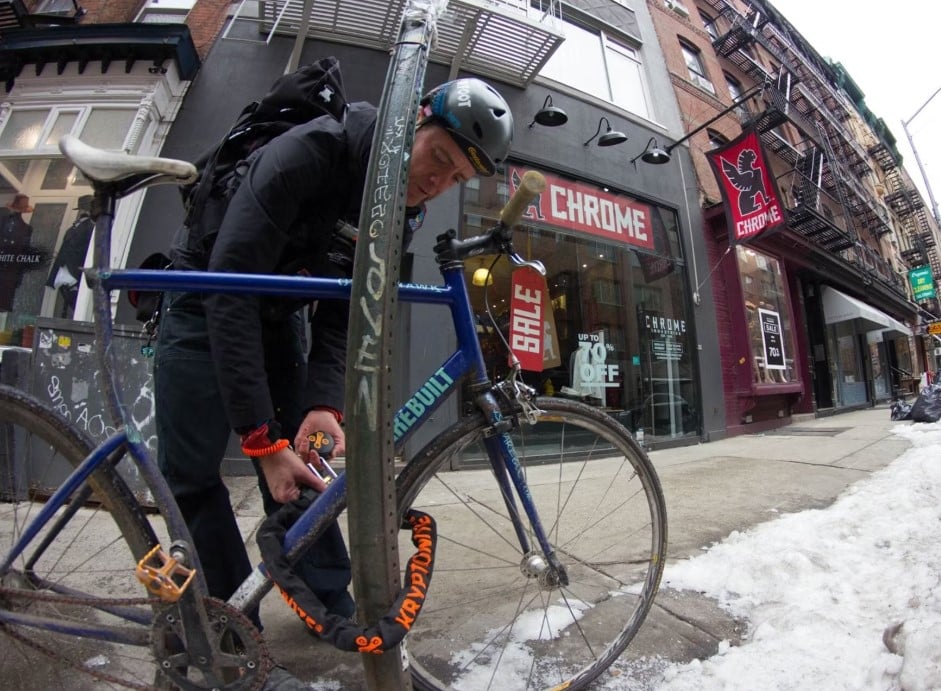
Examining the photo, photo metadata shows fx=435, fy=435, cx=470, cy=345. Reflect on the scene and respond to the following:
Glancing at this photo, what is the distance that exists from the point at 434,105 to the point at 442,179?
21 cm

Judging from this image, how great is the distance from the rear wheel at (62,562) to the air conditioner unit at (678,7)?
14869 mm

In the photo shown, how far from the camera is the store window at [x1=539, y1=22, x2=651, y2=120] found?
8094mm

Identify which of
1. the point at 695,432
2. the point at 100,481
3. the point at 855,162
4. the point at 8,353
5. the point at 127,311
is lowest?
the point at 695,432

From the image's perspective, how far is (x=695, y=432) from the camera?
780 centimetres

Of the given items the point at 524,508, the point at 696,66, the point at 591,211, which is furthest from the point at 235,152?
the point at 696,66

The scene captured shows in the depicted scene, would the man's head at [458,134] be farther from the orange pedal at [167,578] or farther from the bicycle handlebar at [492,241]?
the orange pedal at [167,578]

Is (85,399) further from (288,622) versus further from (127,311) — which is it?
(288,622)

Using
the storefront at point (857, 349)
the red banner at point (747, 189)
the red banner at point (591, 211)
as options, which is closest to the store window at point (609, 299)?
the red banner at point (591, 211)

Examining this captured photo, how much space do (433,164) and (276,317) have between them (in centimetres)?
69

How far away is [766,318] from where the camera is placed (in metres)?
9.77

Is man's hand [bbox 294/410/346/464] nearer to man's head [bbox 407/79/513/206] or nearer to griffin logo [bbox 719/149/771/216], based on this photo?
man's head [bbox 407/79/513/206]

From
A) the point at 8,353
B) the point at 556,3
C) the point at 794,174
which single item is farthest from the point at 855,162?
the point at 8,353

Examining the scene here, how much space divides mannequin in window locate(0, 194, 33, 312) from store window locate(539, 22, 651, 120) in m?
7.93

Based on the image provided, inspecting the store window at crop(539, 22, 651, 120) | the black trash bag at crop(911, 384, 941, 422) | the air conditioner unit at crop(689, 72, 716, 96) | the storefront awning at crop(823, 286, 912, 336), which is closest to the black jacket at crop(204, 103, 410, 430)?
the store window at crop(539, 22, 651, 120)
